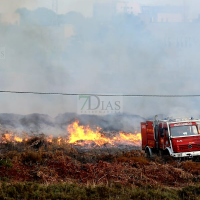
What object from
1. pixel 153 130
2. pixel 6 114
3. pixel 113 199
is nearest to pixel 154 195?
pixel 113 199

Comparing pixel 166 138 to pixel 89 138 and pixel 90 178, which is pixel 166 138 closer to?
pixel 90 178

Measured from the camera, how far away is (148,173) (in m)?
10.7

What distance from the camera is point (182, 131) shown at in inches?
541

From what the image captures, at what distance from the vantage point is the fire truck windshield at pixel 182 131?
1366 cm

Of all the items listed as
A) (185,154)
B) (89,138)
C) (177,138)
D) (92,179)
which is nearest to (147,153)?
(177,138)

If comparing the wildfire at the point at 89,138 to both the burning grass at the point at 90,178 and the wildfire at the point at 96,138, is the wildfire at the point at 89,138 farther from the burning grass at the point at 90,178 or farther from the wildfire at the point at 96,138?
the burning grass at the point at 90,178

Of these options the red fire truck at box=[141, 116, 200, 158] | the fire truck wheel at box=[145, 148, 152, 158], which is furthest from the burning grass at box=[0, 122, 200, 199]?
the red fire truck at box=[141, 116, 200, 158]

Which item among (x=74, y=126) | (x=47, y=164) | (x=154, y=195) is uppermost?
(x=74, y=126)

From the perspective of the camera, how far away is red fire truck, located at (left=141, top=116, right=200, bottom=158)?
1332cm

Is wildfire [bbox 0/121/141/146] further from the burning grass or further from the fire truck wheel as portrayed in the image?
the fire truck wheel

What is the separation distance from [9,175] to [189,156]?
26.4ft

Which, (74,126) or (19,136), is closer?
(19,136)

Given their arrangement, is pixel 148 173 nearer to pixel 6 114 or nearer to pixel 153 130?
pixel 153 130

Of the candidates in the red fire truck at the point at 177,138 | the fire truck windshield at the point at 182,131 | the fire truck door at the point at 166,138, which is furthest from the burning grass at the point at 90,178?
the fire truck windshield at the point at 182,131
